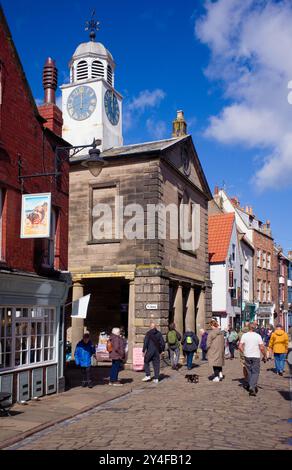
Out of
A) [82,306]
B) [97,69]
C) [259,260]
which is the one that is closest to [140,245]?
[82,306]

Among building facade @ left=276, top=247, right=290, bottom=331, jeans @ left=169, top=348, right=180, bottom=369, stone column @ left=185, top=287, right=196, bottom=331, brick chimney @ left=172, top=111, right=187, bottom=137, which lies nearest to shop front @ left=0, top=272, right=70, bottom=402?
jeans @ left=169, top=348, right=180, bottom=369

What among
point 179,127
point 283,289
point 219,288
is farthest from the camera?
point 283,289

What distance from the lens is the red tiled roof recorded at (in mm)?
36500

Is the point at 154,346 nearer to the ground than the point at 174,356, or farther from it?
farther from it

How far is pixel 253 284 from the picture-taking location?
45.0 metres

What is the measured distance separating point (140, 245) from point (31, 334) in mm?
9191

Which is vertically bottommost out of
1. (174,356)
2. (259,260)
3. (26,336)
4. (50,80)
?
(174,356)

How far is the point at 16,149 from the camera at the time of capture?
12586mm

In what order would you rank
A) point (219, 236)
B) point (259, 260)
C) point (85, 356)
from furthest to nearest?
1. point (259, 260)
2. point (219, 236)
3. point (85, 356)

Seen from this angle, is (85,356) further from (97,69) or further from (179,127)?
(97,69)

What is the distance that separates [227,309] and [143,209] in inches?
664

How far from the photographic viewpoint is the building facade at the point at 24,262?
1171cm
